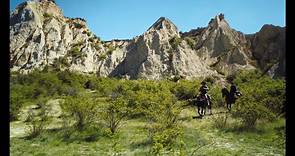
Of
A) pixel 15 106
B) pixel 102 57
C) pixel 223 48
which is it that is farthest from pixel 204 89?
pixel 102 57

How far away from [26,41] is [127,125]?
46.1 m

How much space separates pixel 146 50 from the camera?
5650 centimetres

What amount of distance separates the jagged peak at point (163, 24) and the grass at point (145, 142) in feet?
145

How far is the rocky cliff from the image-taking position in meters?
53.7

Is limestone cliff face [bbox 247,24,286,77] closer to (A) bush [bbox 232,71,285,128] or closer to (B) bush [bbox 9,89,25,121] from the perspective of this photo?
(A) bush [bbox 232,71,285,128]

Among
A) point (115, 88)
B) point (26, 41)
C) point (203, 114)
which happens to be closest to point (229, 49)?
point (115, 88)

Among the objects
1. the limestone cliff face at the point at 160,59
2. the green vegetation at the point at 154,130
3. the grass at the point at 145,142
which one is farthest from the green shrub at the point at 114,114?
the limestone cliff face at the point at 160,59

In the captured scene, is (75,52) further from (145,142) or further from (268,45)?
(145,142)

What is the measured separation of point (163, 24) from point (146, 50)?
29.2 feet

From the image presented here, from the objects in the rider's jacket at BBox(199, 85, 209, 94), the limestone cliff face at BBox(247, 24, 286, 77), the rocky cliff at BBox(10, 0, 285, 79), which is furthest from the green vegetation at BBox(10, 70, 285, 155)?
the limestone cliff face at BBox(247, 24, 286, 77)

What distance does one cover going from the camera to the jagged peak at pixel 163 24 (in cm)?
6297

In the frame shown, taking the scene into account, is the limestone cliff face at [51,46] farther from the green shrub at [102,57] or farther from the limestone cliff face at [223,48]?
the limestone cliff face at [223,48]

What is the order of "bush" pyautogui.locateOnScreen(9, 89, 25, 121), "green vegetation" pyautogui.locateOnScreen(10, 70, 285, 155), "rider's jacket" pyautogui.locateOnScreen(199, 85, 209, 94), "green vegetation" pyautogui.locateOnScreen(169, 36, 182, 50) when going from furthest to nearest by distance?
"green vegetation" pyautogui.locateOnScreen(169, 36, 182, 50) → "bush" pyautogui.locateOnScreen(9, 89, 25, 121) → "rider's jacket" pyautogui.locateOnScreen(199, 85, 209, 94) → "green vegetation" pyautogui.locateOnScreen(10, 70, 285, 155)

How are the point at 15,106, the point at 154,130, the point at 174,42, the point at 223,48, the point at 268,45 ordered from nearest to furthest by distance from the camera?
the point at 154,130, the point at 15,106, the point at 268,45, the point at 174,42, the point at 223,48
